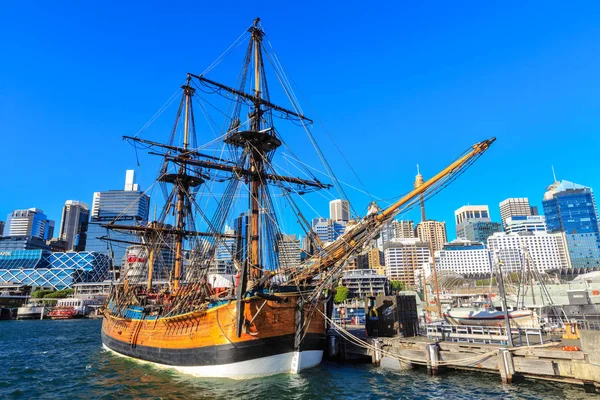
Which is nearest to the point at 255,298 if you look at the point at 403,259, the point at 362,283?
the point at 362,283

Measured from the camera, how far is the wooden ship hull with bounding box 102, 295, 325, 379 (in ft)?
60.8

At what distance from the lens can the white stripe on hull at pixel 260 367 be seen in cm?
1852

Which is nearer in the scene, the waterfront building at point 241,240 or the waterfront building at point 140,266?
the waterfront building at point 241,240

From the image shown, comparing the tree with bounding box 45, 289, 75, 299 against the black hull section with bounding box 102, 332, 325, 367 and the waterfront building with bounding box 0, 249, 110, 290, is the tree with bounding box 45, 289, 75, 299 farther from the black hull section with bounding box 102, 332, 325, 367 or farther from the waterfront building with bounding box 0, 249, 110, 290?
the black hull section with bounding box 102, 332, 325, 367

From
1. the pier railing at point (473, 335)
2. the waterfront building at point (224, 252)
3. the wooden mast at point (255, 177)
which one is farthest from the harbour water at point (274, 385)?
the waterfront building at point (224, 252)

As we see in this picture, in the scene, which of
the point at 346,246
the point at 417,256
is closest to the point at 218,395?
the point at 346,246

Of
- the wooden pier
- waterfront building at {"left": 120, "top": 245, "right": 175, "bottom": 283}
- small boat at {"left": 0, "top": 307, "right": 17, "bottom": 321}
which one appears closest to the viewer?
the wooden pier

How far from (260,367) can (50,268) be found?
18352cm

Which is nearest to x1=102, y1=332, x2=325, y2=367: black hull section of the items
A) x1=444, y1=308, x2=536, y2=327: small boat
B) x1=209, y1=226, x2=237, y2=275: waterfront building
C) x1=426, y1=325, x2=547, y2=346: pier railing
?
x1=209, y1=226, x2=237, y2=275: waterfront building

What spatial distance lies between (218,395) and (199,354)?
150 inches

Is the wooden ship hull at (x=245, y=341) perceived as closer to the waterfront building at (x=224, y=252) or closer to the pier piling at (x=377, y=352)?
the pier piling at (x=377, y=352)

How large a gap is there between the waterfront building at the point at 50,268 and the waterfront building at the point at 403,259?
457ft

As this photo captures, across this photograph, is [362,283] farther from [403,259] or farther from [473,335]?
[473,335]

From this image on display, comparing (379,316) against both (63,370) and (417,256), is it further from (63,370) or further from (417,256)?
(417,256)
